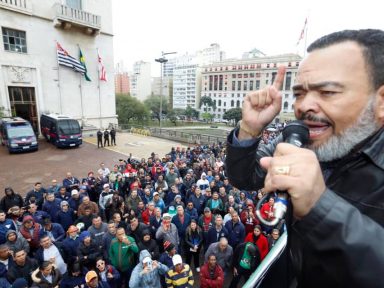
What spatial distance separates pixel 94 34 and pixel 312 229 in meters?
29.3

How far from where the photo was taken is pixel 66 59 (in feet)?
73.9

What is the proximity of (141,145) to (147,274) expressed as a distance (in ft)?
59.4

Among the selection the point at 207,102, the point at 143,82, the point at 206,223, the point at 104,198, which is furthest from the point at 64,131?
the point at 143,82

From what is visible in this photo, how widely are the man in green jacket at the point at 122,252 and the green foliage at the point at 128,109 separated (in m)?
50.4

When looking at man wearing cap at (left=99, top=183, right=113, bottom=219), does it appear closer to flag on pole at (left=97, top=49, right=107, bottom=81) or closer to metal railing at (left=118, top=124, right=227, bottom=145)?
metal railing at (left=118, top=124, right=227, bottom=145)

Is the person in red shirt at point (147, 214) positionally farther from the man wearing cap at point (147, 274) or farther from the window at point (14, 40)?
the window at point (14, 40)

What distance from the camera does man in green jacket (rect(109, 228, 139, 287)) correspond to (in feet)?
16.7

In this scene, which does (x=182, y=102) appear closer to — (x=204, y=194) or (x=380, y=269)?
(x=204, y=194)

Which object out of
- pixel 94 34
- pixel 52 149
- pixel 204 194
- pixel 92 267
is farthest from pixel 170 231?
pixel 94 34

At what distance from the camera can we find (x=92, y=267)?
4816mm

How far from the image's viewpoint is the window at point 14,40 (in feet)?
65.6

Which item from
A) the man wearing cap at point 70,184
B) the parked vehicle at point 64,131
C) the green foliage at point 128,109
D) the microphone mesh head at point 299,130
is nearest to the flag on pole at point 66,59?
the parked vehicle at point 64,131

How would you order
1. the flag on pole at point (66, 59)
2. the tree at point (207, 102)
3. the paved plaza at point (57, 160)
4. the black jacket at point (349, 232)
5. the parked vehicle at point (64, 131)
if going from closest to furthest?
the black jacket at point (349, 232), the paved plaza at point (57, 160), the parked vehicle at point (64, 131), the flag on pole at point (66, 59), the tree at point (207, 102)

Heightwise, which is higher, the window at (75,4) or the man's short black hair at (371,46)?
the window at (75,4)
